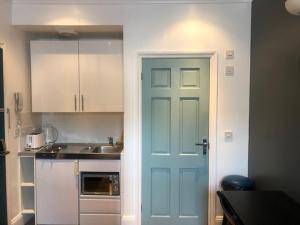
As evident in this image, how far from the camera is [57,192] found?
3.04m

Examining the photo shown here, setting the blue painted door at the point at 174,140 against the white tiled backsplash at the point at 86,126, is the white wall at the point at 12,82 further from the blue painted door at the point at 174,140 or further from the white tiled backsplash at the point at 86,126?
the blue painted door at the point at 174,140

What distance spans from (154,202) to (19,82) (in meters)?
2.07

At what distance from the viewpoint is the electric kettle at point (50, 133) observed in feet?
11.6

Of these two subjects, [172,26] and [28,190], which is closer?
[172,26]

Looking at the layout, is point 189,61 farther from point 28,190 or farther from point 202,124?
point 28,190

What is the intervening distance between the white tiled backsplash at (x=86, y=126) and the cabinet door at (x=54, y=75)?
0.39m

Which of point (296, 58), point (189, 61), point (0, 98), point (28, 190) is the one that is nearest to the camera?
point (296, 58)

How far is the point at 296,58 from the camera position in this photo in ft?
6.56

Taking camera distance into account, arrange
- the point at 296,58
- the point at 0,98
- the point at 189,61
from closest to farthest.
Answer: the point at 296,58 → the point at 0,98 → the point at 189,61

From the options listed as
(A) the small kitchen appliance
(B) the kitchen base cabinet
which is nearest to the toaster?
(A) the small kitchen appliance

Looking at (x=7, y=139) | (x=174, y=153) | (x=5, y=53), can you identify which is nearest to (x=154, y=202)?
(x=174, y=153)

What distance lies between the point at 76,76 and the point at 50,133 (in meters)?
0.91

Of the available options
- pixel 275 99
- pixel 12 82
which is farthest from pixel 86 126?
pixel 275 99

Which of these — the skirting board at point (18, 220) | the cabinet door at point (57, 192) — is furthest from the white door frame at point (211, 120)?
the skirting board at point (18, 220)
